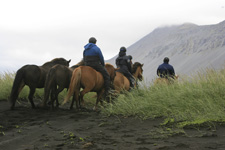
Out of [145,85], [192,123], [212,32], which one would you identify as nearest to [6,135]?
[192,123]

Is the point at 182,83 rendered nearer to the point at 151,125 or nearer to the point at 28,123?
the point at 151,125

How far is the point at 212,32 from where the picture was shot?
17062cm

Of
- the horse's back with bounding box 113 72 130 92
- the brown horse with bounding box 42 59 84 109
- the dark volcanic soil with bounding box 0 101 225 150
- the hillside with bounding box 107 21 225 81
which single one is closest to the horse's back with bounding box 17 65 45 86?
the brown horse with bounding box 42 59 84 109

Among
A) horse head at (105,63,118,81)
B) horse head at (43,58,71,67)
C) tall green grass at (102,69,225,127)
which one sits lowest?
tall green grass at (102,69,225,127)

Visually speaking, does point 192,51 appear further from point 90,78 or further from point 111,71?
point 90,78

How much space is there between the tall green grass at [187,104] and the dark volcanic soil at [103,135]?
32 cm

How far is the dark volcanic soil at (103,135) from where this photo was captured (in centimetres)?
347

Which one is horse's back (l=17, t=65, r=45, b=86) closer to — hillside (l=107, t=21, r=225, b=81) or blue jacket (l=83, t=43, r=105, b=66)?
blue jacket (l=83, t=43, r=105, b=66)

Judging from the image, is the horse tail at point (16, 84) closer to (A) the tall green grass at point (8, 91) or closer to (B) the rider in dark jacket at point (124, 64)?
(A) the tall green grass at point (8, 91)

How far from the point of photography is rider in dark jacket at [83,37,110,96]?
7621 millimetres

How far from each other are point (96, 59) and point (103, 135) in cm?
371

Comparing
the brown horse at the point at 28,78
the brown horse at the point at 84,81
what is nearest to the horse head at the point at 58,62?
the brown horse at the point at 28,78

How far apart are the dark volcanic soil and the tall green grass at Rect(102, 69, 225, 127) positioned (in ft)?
1.06

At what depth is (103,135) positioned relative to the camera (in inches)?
167
